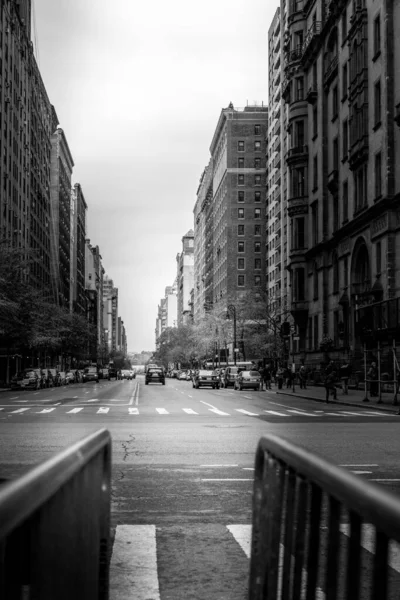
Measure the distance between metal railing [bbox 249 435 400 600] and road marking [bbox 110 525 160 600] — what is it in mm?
2265

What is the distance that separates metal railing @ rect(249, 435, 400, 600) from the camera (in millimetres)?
2318

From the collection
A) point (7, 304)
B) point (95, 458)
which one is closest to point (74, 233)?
point (7, 304)

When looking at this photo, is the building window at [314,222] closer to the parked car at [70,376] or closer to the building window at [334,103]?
the building window at [334,103]

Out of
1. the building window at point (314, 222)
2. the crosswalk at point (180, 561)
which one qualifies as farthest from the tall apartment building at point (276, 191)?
the crosswalk at point (180, 561)

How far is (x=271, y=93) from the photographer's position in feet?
404

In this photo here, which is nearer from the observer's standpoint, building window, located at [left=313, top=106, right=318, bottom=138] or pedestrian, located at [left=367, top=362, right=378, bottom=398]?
pedestrian, located at [left=367, top=362, right=378, bottom=398]

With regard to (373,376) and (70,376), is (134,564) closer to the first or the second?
(373,376)

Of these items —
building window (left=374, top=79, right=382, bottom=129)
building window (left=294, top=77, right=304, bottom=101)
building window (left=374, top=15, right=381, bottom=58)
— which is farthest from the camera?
building window (left=294, top=77, right=304, bottom=101)

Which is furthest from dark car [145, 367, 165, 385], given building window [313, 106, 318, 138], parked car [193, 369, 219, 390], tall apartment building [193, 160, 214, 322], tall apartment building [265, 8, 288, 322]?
tall apartment building [193, 160, 214, 322]

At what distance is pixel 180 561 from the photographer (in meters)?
6.97

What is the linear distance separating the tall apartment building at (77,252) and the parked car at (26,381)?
9704 centimetres

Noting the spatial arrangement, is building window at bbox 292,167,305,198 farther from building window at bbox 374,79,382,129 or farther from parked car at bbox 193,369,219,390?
building window at bbox 374,79,382,129

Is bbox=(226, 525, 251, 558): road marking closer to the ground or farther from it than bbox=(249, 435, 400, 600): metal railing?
closer to the ground

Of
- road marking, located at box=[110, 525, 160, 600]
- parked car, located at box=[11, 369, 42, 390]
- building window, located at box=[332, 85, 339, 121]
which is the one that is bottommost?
road marking, located at box=[110, 525, 160, 600]
